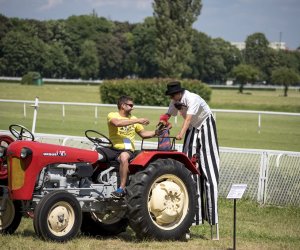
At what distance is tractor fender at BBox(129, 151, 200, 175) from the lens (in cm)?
912

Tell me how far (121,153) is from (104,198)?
58cm

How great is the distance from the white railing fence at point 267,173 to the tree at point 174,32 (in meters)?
68.5

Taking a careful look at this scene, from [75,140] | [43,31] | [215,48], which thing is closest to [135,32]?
[215,48]

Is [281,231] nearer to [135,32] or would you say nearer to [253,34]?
[135,32]

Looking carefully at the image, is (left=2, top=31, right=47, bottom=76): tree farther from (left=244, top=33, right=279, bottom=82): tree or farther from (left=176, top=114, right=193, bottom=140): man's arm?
(left=244, top=33, right=279, bottom=82): tree

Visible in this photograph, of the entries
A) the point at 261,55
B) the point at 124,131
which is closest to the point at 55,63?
the point at 124,131

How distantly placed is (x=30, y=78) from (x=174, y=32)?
30.4 meters

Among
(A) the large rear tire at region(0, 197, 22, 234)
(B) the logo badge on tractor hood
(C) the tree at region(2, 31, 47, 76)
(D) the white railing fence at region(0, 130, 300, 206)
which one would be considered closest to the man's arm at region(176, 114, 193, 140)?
(B) the logo badge on tractor hood

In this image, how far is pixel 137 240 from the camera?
9250mm

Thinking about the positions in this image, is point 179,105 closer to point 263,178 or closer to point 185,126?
point 185,126

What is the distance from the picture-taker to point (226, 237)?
9992 mm

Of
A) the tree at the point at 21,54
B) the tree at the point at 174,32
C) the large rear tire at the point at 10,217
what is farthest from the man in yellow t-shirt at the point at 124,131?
the tree at the point at 174,32

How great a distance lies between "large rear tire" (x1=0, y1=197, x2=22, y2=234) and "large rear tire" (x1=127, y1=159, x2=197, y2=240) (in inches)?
54.2

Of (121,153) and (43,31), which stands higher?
(43,31)
